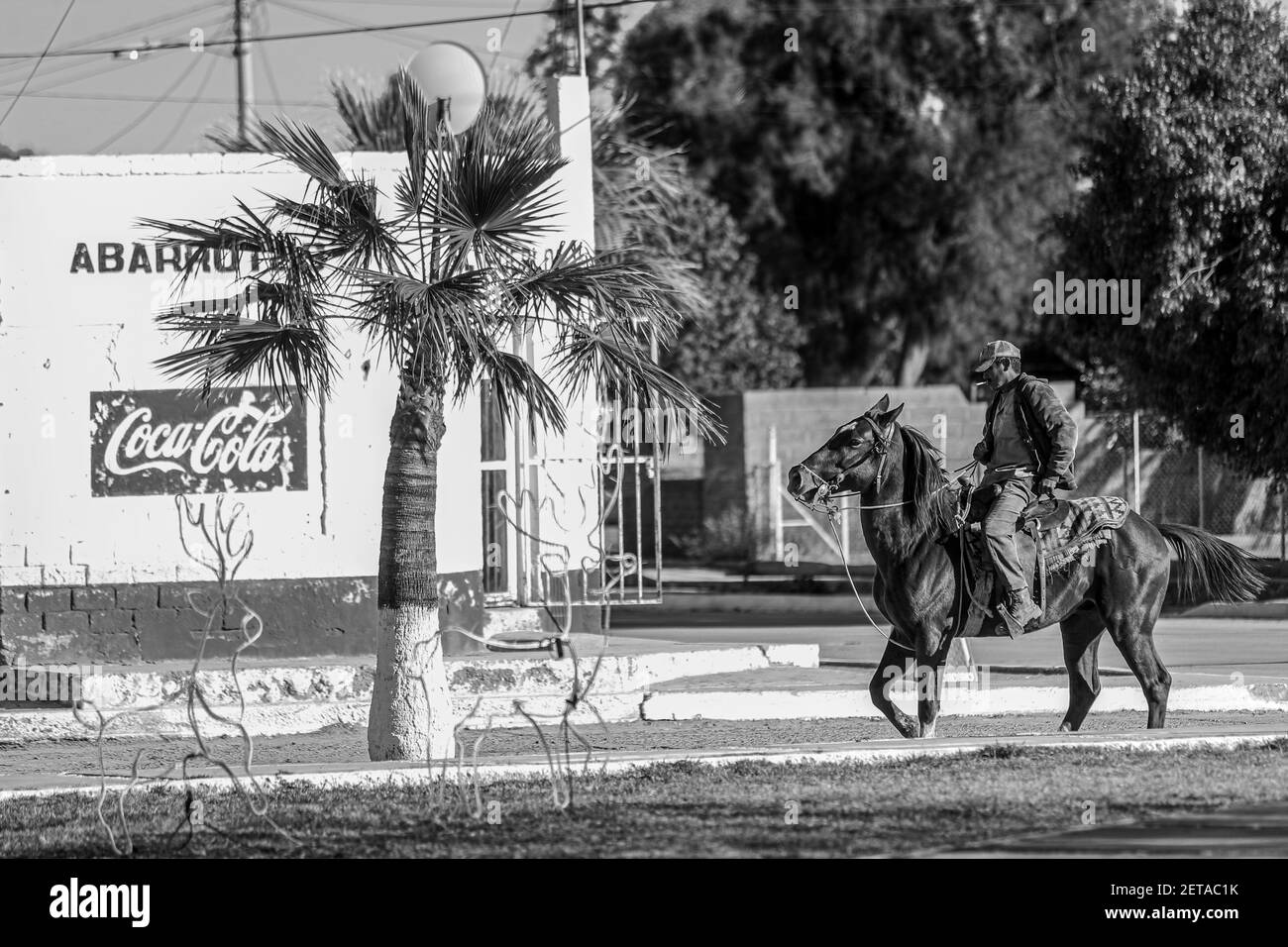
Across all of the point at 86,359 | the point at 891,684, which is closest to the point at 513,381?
the point at 891,684

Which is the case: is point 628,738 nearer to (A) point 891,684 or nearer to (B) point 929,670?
(A) point 891,684

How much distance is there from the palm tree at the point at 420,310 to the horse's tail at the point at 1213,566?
348 cm

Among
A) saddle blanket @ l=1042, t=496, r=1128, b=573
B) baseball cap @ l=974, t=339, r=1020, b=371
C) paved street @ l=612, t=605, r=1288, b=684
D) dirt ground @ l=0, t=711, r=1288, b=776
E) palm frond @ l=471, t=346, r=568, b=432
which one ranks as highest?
baseball cap @ l=974, t=339, r=1020, b=371

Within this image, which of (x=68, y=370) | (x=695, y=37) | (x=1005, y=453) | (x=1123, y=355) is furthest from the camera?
(x=695, y=37)

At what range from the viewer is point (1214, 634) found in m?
19.2

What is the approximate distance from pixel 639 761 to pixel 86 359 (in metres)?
6.94

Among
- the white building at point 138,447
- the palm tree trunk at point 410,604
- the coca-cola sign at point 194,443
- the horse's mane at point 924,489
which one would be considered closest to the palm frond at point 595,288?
the palm tree trunk at point 410,604

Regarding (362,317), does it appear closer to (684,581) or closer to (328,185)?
(328,185)

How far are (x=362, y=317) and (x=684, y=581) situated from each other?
18.0m

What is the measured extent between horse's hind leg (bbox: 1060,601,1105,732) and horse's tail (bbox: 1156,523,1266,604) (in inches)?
28.3

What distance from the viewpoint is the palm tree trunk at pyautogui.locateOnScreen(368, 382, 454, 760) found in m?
10.4

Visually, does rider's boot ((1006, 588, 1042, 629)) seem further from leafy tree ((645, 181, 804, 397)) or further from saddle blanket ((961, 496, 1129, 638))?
A: leafy tree ((645, 181, 804, 397))

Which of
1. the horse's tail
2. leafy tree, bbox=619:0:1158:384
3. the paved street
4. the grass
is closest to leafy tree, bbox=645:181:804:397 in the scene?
leafy tree, bbox=619:0:1158:384
